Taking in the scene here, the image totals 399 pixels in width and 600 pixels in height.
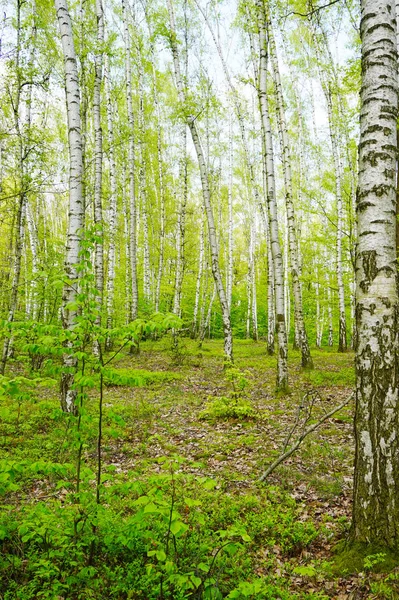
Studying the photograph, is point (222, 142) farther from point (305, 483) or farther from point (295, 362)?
point (305, 483)

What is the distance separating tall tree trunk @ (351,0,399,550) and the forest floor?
436mm

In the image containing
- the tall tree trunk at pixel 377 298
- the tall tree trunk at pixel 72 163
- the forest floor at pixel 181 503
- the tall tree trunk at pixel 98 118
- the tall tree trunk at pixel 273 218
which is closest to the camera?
the forest floor at pixel 181 503

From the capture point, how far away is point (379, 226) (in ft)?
9.36

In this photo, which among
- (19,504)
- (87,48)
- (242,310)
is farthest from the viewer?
(242,310)

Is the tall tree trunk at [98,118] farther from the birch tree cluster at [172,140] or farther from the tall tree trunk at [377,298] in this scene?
the tall tree trunk at [377,298]

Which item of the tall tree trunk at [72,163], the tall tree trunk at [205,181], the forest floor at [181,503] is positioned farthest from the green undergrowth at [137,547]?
the tall tree trunk at [205,181]

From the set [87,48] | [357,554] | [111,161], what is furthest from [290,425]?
[111,161]

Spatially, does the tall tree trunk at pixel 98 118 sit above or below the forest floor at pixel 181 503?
above

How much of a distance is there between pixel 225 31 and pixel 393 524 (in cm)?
1874

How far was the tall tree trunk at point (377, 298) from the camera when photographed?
277 cm

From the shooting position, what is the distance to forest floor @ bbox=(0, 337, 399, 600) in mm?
2514

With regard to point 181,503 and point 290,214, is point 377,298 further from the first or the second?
point 290,214

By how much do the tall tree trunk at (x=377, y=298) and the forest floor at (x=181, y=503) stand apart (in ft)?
1.43

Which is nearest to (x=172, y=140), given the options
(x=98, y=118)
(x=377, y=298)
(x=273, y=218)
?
(x=98, y=118)
